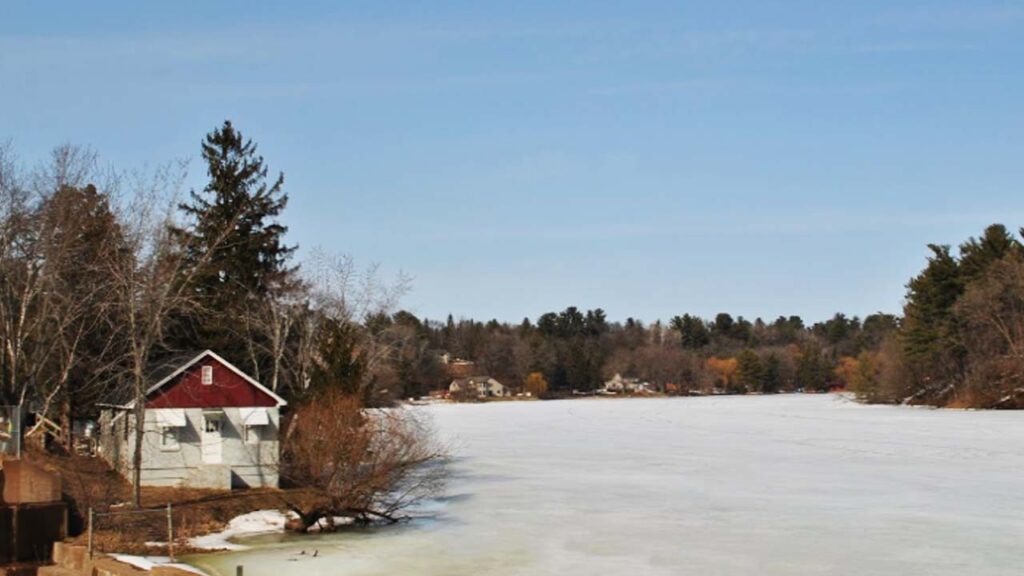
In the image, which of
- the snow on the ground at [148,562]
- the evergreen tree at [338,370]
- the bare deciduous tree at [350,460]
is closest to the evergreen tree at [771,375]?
the evergreen tree at [338,370]

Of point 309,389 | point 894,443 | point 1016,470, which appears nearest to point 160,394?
point 309,389

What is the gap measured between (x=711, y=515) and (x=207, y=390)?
46.8ft

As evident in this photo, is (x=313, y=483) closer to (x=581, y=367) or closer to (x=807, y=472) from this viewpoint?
(x=807, y=472)

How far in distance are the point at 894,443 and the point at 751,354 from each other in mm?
113783

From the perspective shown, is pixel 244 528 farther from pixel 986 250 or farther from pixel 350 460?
pixel 986 250

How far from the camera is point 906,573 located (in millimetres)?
17500

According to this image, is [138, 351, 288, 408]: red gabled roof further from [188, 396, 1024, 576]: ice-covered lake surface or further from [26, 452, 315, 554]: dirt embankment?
[188, 396, 1024, 576]: ice-covered lake surface

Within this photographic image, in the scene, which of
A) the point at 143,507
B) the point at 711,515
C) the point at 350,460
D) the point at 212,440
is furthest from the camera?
the point at 212,440

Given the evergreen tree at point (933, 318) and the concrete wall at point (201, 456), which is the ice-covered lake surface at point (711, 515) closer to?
the concrete wall at point (201, 456)

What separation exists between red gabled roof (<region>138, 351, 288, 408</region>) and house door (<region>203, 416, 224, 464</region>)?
44 cm

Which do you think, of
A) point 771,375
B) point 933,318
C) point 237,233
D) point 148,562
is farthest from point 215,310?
point 771,375

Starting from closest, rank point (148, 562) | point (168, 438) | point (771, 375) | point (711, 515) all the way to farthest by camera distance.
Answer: point (148, 562) → point (711, 515) → point (168, 438) → point (771, 375)

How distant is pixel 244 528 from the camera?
2470 centimetres

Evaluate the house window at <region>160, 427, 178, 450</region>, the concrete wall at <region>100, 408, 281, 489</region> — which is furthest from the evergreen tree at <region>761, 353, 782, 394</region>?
the house window at <region>160, 427, 178, 450</region>
